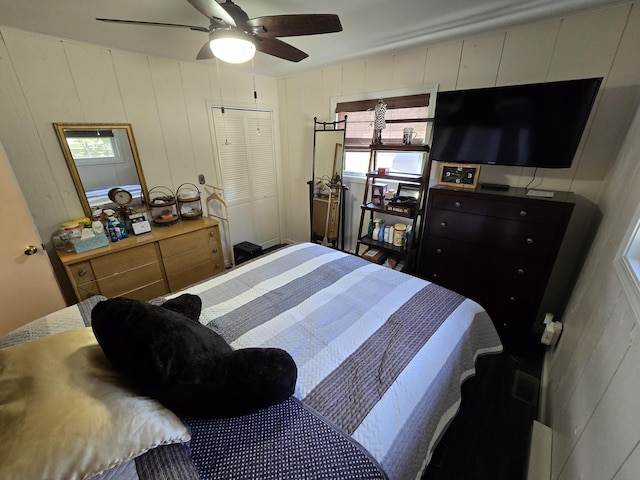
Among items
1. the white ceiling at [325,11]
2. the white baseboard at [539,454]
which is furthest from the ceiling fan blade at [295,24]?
the white baseboard at [539,454]

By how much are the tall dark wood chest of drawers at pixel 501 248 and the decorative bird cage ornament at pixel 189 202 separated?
2.40m

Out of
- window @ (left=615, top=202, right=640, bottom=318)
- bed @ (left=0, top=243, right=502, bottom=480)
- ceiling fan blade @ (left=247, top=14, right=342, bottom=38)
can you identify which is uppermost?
ceiling fan blade @ (left=247, top=14, right=342, bottom=38)

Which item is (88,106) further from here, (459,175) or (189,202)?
(459,175)

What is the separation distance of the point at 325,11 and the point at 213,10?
803mm

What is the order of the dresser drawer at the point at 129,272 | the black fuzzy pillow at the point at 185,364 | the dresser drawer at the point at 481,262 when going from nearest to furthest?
1. the black fuzzy pillow at the point at 185,364
2. the dresser drawer at the point at 481,262
3. the dresser drawer at the point at 129,272

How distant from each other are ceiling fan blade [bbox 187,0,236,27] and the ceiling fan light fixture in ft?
0.17

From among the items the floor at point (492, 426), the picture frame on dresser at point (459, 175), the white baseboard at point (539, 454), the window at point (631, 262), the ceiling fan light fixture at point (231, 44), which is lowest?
the floor at point (492, 426)

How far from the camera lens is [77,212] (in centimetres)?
225

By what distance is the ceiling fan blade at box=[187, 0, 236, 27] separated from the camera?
3.76ft

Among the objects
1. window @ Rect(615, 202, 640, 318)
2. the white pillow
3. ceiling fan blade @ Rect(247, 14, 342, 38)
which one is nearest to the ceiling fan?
ceiling fan blade @ Rect(247, 14, 342, 38)

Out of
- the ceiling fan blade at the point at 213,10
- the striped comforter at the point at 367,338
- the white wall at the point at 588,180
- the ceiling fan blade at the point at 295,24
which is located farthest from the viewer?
the ceiling fan blade at the point at 295,24

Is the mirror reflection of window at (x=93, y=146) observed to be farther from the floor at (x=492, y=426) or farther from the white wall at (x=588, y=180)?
the floor at (x=492, y=426)

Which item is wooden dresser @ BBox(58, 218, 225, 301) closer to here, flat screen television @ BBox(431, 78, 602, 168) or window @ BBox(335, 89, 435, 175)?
window @ BBox(335, 89, 435, 175)

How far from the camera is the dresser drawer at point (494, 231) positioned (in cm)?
174
